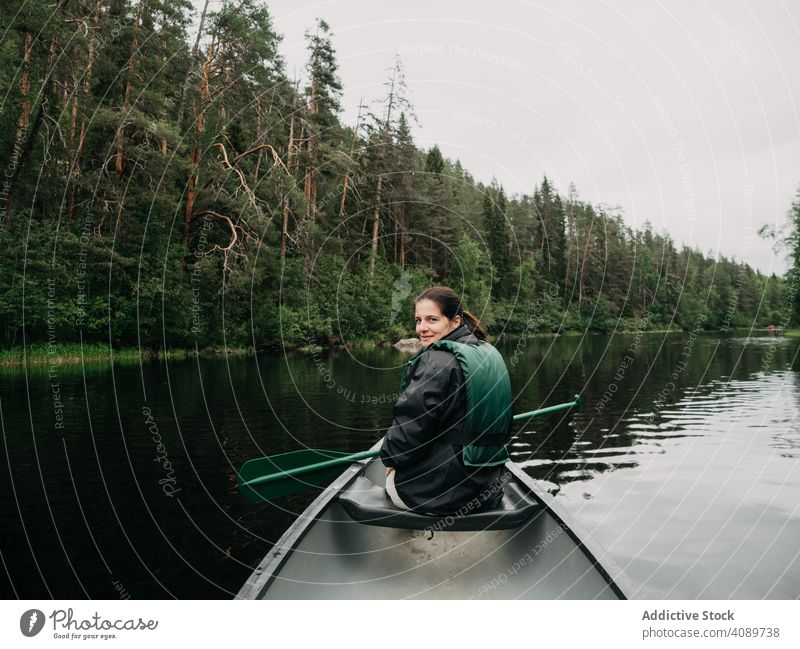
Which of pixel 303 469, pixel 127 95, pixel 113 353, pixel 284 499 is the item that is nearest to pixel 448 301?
pixel 303 469

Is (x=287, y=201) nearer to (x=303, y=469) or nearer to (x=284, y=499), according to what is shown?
(x=284, y=499)

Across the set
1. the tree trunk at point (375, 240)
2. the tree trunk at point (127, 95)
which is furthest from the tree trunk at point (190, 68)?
the tree trunk at point (375, 240)

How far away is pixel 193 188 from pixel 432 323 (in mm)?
22955

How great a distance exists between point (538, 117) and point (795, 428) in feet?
23.9

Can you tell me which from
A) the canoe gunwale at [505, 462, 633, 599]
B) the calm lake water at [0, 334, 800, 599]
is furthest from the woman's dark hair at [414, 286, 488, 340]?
the calm lake water at [0, 334, 800, 599]

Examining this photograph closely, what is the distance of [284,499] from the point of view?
19.1 feet

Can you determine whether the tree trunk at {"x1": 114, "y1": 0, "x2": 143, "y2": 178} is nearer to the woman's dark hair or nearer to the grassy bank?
the grassy bank

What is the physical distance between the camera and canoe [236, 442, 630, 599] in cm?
302

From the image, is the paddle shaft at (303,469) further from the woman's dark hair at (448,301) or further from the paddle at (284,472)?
the woman's dark hair at (448,301)

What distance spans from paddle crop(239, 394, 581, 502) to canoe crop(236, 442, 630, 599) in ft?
2.59

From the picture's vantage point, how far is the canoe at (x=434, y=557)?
3020 millimetres
